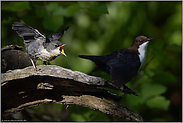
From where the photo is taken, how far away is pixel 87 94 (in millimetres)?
1801

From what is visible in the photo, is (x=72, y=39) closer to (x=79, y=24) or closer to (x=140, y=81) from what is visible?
(x=79, y=24)

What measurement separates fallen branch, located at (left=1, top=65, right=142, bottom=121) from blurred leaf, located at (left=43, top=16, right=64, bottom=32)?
757 mm

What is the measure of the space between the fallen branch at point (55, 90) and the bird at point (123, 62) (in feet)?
0.48

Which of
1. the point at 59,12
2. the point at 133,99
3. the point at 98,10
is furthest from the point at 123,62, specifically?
the point at 59,12

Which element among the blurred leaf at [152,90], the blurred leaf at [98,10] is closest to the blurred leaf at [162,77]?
the blurred leaf at [152,90]

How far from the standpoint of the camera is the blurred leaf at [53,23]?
2288mm

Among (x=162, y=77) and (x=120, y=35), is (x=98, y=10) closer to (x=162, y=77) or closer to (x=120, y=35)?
(x=162, y=77)

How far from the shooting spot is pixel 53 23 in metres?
2.34

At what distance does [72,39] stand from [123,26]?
3.17 feet

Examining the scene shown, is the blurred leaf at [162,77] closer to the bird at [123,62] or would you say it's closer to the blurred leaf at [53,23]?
the bird at [123,62]

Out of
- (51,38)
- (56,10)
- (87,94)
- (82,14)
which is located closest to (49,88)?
(87,94)

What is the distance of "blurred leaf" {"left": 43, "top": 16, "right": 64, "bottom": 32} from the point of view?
2.29 m

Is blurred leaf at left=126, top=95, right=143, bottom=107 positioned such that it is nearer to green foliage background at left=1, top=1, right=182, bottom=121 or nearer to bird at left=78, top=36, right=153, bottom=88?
bird at left=78, top=36, right=153, bottom=88

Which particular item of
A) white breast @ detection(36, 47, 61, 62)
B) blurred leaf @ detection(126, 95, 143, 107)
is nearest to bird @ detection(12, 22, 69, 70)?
white breast @ detection(36, 47, 61, 62)
